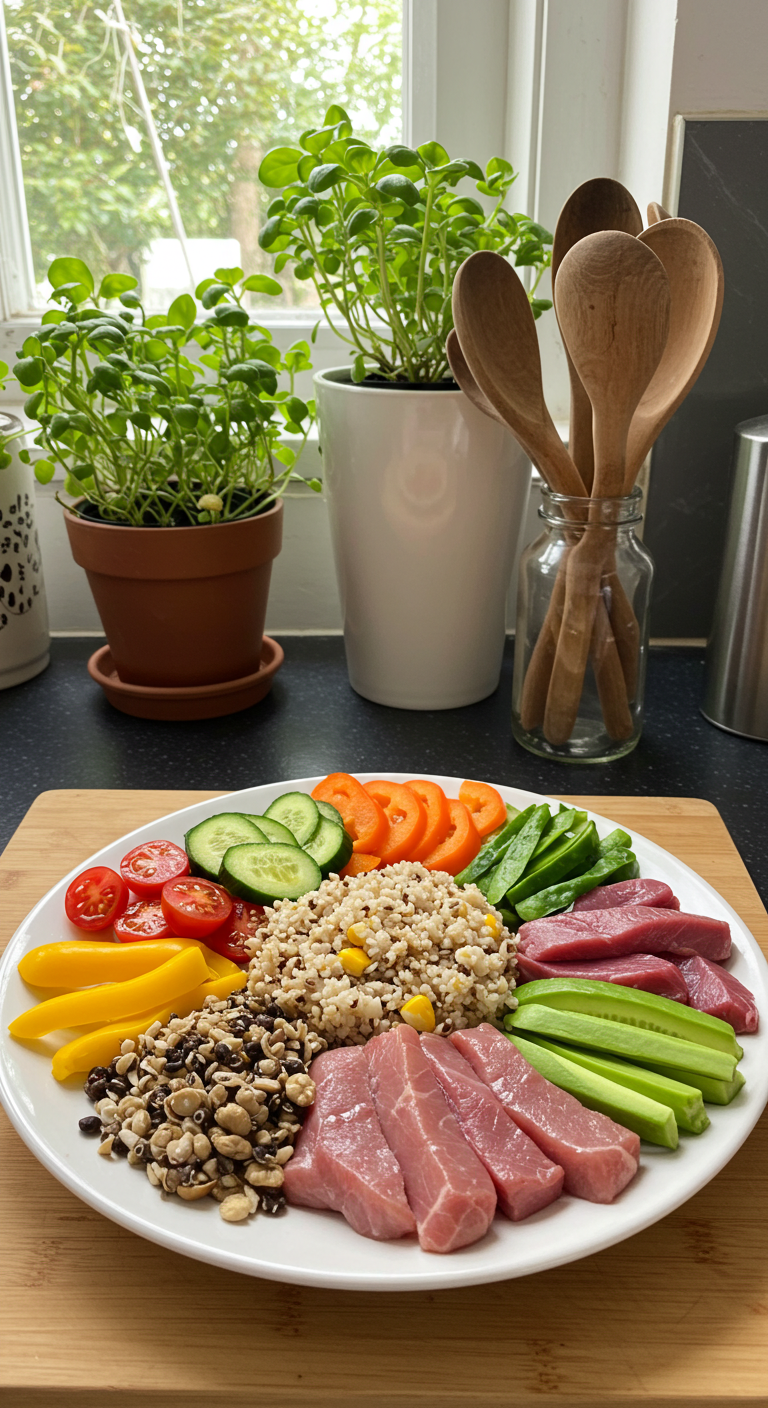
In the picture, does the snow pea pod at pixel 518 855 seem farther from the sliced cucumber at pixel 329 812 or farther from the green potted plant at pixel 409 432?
the green potted plant at pixel 409 432

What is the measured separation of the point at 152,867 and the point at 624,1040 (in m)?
0.46

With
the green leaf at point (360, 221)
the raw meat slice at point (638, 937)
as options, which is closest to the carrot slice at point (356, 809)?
the raw meat slice at point (638, 937)

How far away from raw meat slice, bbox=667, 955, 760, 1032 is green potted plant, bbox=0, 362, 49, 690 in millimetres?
1033

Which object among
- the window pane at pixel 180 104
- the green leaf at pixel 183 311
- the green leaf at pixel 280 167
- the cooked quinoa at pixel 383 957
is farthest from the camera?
the window pane at pixel 180 104

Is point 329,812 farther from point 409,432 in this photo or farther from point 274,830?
point 409,432

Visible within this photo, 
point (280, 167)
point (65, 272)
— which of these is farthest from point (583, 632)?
point (65, 272)

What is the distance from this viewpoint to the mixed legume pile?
2.37ft

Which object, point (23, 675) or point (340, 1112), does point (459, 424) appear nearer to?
point (23, 675)

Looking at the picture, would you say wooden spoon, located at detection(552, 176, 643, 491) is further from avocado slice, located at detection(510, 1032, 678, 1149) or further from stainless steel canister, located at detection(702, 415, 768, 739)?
avocado slice, located at detection(510, 1032, 678, 1149)

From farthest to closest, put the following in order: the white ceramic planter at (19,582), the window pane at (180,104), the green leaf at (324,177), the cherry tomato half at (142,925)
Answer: the window pane at (180,104), the white ceramic planter at (19,582), the green leaf at (324,177), the cherry tomato half at (142,925)

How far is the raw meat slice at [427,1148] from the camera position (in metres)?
0.67

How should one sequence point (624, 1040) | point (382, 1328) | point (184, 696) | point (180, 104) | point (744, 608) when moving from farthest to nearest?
1. point (180, 104)
2. point (184, 696)
3. point (744, 608)
4. point (624, 1040)
5. point (382, 1328)

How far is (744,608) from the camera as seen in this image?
53.3 inches

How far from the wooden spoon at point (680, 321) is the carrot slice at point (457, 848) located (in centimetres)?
43
